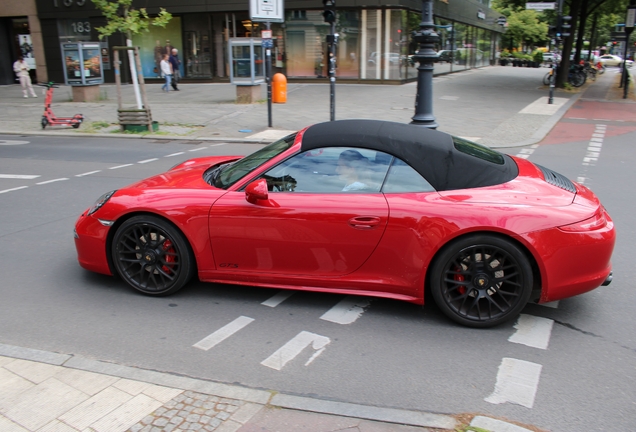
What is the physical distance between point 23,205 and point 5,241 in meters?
1.75

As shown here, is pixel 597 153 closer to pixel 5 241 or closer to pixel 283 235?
pixel 283 235

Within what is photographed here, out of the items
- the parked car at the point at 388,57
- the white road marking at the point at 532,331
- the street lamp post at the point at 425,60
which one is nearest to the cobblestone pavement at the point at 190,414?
the white road marking at the point at 532,331

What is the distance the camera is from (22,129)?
54.6 feet

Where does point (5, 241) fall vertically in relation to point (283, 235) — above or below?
below

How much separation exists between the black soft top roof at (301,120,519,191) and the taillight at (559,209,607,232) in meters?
0.62

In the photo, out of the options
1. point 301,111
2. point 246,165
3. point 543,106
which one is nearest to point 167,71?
point 301,111

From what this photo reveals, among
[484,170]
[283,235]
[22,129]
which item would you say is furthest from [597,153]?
[22,129]

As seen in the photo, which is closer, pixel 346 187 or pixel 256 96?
pixel 346 187

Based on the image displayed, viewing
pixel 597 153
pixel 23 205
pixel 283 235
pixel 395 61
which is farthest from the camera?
pixel 395 61

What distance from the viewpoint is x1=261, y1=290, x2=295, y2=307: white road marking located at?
15.2ft

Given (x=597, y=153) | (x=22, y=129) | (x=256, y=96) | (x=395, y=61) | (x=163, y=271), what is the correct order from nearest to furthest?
(x=163, y=271)
(x=597, y=153)
(x=22, y=129)
(x=256, y=96)
(x=395, y=61)

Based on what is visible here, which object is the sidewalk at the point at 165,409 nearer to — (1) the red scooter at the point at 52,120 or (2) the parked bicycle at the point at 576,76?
(1) the red scooter at the point at 52,120

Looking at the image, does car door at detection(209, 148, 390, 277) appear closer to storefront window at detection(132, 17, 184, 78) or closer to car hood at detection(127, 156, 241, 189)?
car hood at detection(127, 156, 241, 189)

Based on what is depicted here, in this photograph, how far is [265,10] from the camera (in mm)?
15438
